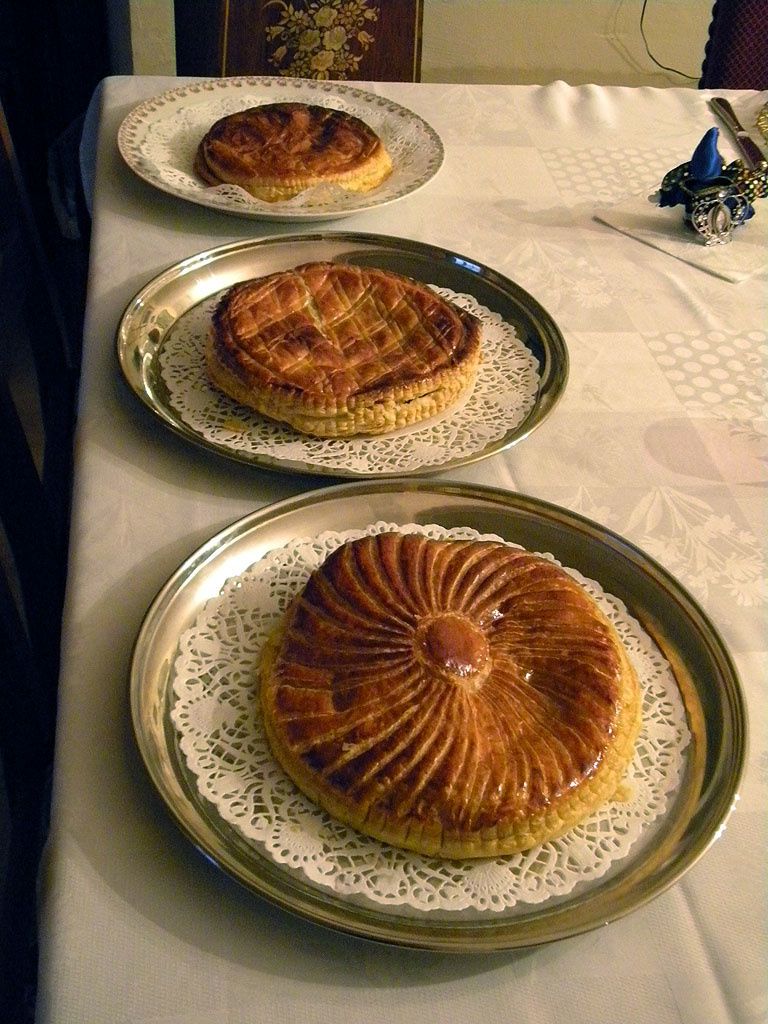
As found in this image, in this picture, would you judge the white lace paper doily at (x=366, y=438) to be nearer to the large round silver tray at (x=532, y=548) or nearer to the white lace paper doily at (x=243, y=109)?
the large round silver tray at (x=532, y=548)

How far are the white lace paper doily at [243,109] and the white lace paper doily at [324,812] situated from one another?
609 millimetres

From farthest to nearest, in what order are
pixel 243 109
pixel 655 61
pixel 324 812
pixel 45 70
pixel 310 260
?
pixel 655 61 < pixel 45 70 < pixel 243 109 < pixel 310 260 < pixel 324 812

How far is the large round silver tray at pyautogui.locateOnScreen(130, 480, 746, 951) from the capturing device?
0.55 metres

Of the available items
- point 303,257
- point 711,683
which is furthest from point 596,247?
point 711,683

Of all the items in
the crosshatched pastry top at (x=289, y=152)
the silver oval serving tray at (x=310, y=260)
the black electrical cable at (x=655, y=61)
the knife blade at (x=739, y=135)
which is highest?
the crosshatched pastry top at (x=289, y=152)

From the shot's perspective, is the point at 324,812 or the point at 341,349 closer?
the point at 324,812

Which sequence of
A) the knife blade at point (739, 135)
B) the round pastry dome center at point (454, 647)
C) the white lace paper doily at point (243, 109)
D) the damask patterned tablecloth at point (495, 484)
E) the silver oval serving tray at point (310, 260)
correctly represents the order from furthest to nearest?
the knife blade at point (739, 135) → the white lace paper doily at point (243, 109) → the silver oval serving tray at point (310, 260) → the round pastry dome center at point (454, 647) → the damask patterned tablecloth at point (495, 484)

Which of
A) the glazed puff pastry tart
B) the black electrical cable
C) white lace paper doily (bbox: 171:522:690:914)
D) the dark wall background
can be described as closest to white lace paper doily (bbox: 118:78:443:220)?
the glazed puff pastry tart

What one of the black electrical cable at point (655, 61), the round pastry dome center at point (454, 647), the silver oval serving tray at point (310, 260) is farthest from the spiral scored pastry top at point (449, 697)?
the black electrical cable at point (655, 61)

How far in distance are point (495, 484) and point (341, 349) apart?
21 centimetres

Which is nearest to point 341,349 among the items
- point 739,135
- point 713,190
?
point 713,190

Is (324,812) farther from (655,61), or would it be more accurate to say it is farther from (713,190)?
(655,61)

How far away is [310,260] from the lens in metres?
1.14

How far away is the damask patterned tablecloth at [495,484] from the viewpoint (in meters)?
0.54
